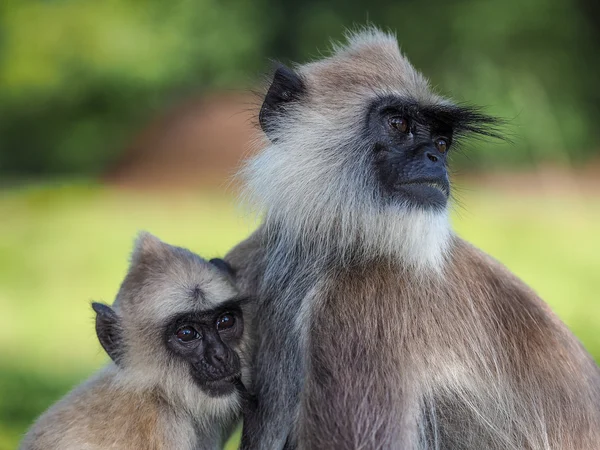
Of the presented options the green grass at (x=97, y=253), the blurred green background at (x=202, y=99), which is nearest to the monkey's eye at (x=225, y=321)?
the green grass at (x=97, y=253)

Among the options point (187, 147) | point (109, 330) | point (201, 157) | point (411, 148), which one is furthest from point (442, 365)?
point (187, 147)

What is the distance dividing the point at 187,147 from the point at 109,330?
15948 mm

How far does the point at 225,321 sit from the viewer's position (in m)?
3.63

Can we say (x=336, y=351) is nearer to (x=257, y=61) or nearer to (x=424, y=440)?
(x=424, y=440)

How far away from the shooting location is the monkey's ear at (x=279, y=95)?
3.58 meters

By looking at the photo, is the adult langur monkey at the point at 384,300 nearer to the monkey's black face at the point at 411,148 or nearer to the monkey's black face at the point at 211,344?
the monkey's black face at the point at 411,148

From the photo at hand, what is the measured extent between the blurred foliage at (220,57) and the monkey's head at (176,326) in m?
13.3

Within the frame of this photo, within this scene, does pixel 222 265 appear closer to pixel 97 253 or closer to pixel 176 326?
pixel 176 326

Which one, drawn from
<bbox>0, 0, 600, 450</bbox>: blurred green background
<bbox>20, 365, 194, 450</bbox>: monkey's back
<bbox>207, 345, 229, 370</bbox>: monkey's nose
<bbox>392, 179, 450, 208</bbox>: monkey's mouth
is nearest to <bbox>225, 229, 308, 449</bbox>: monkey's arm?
<bbox>207, 345, 229, 370</bbox>: monkey's nose

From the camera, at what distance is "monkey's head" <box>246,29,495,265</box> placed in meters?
3.23

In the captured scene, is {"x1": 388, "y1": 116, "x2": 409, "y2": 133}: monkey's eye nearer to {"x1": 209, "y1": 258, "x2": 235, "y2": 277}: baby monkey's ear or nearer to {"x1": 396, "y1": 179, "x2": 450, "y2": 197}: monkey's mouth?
{"x1": 396, "y1": 179, "x2": 450, "y2": 197}: monkey's mouth

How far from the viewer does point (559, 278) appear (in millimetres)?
9922

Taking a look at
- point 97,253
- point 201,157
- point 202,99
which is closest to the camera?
point 97,253

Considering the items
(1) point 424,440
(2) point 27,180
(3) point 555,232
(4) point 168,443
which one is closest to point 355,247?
(1) point 424,440
